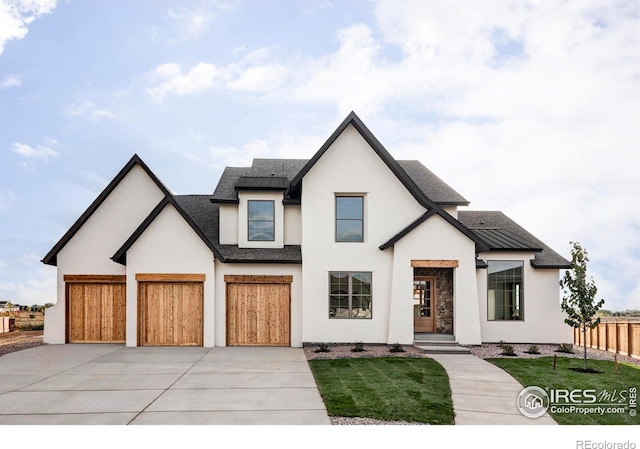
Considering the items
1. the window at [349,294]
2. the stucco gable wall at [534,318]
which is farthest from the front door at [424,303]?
the window at [349,294]

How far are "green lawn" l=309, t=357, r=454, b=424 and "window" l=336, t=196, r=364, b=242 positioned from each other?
4754 millimetres

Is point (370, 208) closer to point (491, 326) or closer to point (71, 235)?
point (491, 326)

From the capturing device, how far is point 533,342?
17469mm

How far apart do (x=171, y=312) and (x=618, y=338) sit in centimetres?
1610

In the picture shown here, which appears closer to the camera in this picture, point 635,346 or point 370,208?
point 635,346

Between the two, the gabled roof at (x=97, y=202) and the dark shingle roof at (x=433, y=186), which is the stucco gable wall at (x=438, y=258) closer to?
the dark shingle roof at (x=433, y=186)

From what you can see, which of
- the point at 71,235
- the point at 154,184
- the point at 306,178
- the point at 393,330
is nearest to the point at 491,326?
the point at 393,330

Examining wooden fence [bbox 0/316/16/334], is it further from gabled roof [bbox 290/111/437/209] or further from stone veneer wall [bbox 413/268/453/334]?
stone veneer wall [bbox 413/268/453/334]

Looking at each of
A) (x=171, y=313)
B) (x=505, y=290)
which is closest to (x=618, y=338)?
(x=505, y=290)

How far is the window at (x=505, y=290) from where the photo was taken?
17.6 m

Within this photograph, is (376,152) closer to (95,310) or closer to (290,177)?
(290,177)

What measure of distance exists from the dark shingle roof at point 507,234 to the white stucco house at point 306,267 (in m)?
0.09

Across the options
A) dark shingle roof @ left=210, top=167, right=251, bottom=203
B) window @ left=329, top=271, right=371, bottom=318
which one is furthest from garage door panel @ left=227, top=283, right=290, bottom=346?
dark shingle roof @ left=210, top=167, right=251, bottom=203

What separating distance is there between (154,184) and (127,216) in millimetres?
1597
